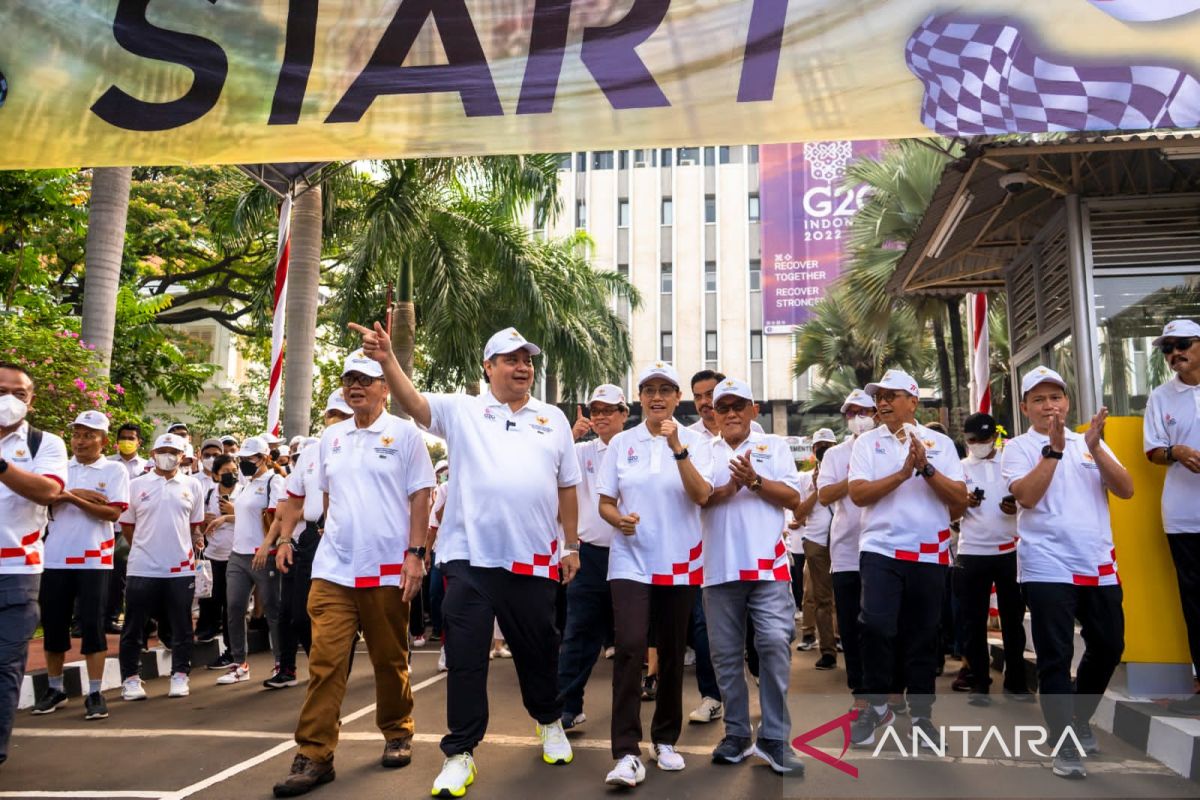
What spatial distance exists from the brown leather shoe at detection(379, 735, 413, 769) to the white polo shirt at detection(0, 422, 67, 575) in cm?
218

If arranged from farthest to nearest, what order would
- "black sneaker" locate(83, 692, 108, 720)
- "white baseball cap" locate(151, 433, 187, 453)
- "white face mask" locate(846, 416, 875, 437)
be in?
"white baseball cap" locate(151, 433, 187, 453) → "white face mask" locate(846, 416, 875, 437) → "black sneaker" locate(83, 692, 108, 720)

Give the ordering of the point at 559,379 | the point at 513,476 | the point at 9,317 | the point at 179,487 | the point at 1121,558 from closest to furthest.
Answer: the point at 513,476, the point at 1121,558, the point at 179,487, the point at 9,317, the point at 559,379

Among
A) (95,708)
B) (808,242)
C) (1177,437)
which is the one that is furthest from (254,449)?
(808,242)

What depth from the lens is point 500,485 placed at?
522cm

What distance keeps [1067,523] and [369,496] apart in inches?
149

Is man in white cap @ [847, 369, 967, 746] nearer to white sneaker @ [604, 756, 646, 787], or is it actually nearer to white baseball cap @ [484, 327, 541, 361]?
white sneaker @ [604, 756, 646, 787]

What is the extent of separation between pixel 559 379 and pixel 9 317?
60.5 ft

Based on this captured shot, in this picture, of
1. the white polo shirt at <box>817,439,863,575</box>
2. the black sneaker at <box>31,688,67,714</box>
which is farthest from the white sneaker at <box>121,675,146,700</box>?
the white polo shirt at <box>817,439,863,575</box>

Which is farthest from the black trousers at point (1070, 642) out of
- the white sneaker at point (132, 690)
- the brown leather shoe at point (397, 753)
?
the white sneaker at point (132, 690)

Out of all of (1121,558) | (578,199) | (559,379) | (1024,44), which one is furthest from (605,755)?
(578,199)

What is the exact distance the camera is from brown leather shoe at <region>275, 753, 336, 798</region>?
16.3 feet

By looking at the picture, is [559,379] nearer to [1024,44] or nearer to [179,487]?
[179,487]

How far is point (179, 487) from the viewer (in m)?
8.48

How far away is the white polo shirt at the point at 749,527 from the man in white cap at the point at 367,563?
1.34m
